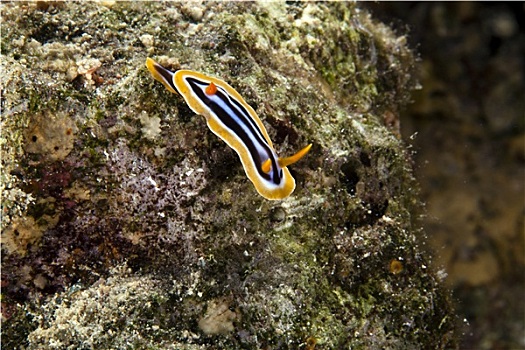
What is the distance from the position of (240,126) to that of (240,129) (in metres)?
0.02

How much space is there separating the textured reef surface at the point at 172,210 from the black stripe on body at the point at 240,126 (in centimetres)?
18

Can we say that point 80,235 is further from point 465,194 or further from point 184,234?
point 465,194

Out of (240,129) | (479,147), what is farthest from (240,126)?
(479,147)

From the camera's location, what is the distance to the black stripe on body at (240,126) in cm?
204

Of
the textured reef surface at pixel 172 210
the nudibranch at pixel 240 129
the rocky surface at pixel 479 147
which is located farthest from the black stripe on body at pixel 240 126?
the rocky surface at pixel 479 147

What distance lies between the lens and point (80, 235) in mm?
2160

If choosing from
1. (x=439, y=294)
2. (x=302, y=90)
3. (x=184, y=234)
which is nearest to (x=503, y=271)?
(x=439, y=294)

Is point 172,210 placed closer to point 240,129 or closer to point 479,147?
point 240,129

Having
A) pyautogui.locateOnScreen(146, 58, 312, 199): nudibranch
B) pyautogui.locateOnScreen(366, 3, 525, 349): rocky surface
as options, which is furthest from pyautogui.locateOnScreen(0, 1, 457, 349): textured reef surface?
pyautogui.locateOnScreen(366, 3, 525, 349): rocky surface

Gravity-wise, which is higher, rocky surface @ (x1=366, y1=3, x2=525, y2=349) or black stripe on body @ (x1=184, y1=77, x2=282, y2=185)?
rocky surface @ (x1=366, y1=3, x2=525, y2=349)

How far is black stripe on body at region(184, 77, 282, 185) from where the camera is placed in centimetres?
204

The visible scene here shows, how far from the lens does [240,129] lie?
2.04m

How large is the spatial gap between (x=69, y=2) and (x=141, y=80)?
801mm

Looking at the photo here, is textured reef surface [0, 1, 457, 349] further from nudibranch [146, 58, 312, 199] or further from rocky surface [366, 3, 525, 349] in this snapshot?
rocky surface [366, 3, 525, 349]
